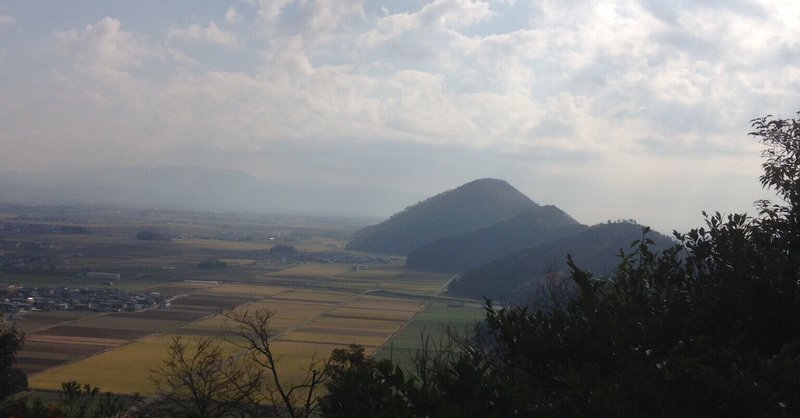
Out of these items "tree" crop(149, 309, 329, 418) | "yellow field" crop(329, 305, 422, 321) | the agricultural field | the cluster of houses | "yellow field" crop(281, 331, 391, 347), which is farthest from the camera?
"yellow field" crop(329, 305, 422, 321)

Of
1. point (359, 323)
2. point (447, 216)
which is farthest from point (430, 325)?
point (447, 216)

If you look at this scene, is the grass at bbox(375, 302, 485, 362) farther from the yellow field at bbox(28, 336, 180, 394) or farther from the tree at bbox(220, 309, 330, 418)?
the yellow field at bbox(28, 336, 180, 394)

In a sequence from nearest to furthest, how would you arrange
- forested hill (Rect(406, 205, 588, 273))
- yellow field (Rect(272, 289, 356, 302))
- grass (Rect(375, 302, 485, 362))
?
grass (Rect(375, 302, 485, 362))
yellow field (Rect(272, 289, 356, 302))
forested hill (Rect(406, 205, 588, 273))

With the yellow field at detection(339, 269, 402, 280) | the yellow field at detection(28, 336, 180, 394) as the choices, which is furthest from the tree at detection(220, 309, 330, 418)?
the yellow field at detection(339, 269, 402, 280)

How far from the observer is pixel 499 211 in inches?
5330

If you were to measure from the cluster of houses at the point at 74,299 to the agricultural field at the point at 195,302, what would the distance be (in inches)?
41.8

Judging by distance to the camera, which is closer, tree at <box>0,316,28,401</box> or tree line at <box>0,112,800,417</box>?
tree line at <box>0,112,800,417</box>

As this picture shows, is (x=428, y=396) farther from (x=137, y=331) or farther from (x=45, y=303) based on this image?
(x=45, y=303)

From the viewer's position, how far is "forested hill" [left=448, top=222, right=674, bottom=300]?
210ft

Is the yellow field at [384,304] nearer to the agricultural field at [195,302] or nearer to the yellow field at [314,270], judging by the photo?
the agricultural field at [195,302]

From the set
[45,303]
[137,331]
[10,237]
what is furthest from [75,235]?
[137,331]

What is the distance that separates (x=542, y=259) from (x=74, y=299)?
43727 mm

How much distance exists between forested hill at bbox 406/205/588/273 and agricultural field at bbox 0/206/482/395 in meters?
5.98

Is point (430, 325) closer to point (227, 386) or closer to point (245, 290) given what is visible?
point (245, 290)
